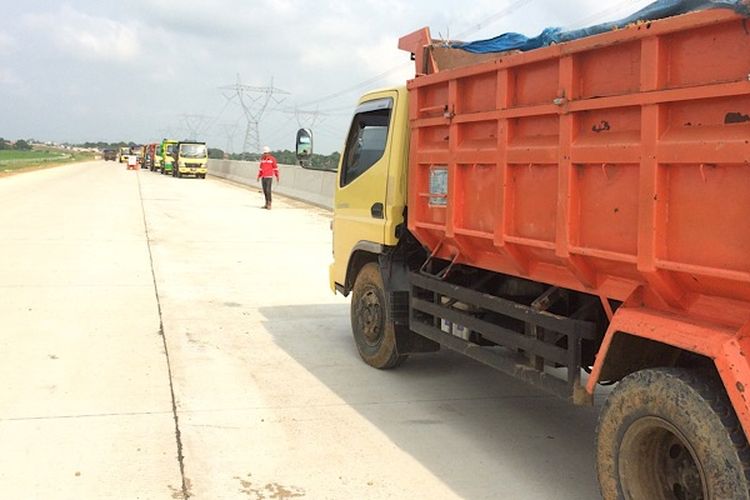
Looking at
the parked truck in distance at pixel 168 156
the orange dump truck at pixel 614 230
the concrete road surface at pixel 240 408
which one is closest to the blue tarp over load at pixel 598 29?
the orange dump truck at pixel 614 230

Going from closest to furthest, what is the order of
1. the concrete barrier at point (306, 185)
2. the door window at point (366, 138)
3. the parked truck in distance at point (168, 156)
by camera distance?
1. the door window at point (366, 138)
2. the concrete barrier at point (306, 185)
3. the parked truck in distance at point (168, 156)

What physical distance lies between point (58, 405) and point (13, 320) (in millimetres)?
2964

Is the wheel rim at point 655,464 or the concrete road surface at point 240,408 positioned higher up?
the wheel rim at point 655,464

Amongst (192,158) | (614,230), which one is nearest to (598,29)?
(614,230)

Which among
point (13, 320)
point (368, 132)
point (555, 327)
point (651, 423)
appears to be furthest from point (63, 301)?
point (651, 423)

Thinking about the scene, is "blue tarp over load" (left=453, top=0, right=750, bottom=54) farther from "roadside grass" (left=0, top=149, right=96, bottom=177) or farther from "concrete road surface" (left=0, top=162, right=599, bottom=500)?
"roadside grass" (left=0, top=149, right=96, bottom=177)

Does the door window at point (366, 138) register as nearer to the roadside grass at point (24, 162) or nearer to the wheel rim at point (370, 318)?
the wheel rim at point (370, 318)

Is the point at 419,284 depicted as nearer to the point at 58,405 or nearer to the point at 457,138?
the point at 457,138

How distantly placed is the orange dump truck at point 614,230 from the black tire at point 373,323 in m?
0.62

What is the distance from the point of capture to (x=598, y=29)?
422 centimetres

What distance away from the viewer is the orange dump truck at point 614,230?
299 cm

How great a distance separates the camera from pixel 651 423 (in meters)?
3.31

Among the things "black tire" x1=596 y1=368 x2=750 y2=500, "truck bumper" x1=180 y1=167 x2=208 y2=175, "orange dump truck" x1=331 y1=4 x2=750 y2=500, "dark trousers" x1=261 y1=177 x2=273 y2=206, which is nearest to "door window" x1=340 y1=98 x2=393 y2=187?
"orange dump truck" x1=331 y1=4 x2=750 y2=500

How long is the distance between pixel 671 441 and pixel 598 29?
233cm
